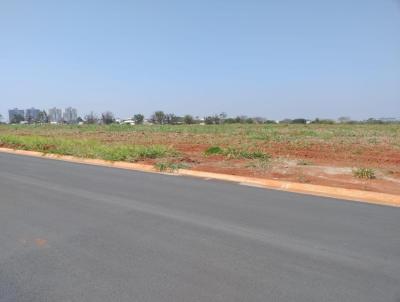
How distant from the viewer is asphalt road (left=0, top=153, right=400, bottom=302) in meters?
3.74

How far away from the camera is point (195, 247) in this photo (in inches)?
194

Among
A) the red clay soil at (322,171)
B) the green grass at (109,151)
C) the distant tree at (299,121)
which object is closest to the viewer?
the red clay soil at (322,171)

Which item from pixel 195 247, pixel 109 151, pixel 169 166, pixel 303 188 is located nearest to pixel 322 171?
pixel 303 188

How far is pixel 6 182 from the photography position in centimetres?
1024

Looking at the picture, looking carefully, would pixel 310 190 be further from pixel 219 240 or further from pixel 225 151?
pixel 225 151

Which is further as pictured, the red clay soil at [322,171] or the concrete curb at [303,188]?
the red clay soil at [322,171]

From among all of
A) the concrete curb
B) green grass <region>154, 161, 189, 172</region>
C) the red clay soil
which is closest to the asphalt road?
the concrete curb

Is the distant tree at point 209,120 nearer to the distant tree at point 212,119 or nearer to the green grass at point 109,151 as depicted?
the distant tree at point 212,119

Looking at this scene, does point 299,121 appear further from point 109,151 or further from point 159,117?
point 109,151

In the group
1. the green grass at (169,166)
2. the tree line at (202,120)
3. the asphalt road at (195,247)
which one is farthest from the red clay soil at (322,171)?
the tree line at (202,120)

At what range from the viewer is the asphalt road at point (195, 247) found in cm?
374

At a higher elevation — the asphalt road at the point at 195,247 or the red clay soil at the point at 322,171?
the red clay soil at the point at 322,171

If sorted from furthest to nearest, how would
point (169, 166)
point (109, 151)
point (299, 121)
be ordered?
point (299, 121) < point (109, 151) < point (169, 166)

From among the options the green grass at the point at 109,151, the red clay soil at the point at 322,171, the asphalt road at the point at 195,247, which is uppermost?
the green grass at the point at 109,151
